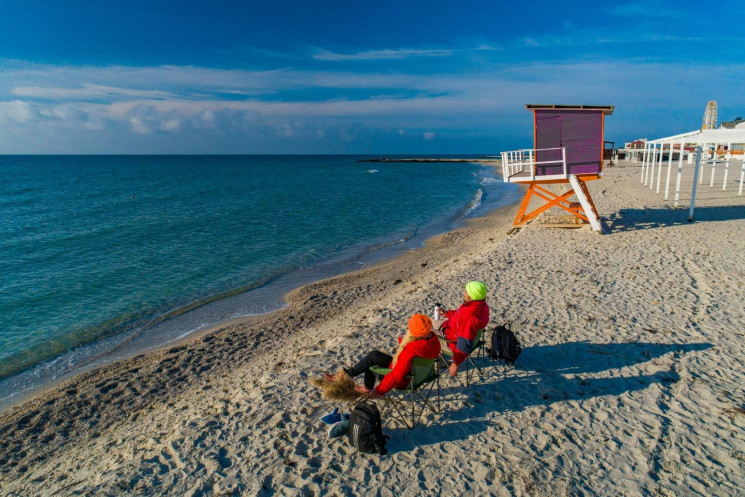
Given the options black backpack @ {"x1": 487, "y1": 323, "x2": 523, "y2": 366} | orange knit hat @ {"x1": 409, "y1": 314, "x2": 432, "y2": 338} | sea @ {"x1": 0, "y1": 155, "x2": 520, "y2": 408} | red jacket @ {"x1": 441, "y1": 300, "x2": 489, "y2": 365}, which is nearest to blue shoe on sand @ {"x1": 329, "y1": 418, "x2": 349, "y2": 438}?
orange knit hat @ {"x1": 409, "y1": 314, "x2": 432, "y2": 338}

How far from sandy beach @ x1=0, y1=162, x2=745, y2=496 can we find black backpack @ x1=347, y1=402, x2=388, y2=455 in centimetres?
11

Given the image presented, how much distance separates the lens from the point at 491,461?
4.28m

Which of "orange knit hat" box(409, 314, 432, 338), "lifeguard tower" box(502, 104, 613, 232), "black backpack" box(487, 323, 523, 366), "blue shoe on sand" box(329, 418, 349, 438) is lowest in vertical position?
"blue shoe on sand" box(329, 418, 349, 438)

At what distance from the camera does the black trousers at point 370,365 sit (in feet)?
16.9

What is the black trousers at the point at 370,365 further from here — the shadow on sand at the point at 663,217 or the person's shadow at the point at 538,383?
the shadow on sand at the point at 663,217

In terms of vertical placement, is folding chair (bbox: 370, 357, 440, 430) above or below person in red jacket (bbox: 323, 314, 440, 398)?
below

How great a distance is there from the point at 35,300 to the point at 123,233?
10.3 m

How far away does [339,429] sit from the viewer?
4625mm

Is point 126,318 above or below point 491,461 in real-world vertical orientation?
below

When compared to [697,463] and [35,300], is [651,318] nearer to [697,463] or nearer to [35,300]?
[697,463]

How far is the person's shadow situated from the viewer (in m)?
4.82

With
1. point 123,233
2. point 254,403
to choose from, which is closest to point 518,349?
point 254,403

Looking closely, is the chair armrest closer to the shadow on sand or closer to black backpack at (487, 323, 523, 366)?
black backpack at (487, 323, 523, 366)

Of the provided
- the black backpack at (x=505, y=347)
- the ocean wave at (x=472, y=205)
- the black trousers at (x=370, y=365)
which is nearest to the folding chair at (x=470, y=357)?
the black backpack at (x=505, y=347)
